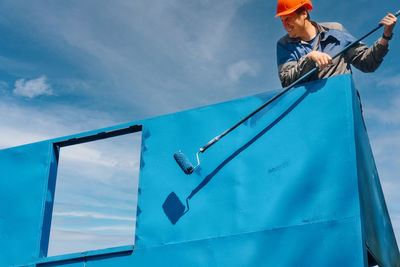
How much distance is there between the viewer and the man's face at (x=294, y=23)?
4.98 metres

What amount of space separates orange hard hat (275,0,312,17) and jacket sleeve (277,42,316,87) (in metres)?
0.42

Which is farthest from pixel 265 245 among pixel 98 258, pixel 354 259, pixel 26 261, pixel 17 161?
pixel 17 161

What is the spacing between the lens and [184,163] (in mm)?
4441

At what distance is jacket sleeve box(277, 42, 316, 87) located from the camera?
179 inches

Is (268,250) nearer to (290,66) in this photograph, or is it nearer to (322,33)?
(290,66)

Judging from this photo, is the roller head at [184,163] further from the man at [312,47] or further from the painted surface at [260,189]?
the man at [312,47]

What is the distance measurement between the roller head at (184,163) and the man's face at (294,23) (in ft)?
6.18

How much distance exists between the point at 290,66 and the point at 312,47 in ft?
1.21

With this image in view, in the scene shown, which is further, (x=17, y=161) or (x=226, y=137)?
(x=17, y=161)

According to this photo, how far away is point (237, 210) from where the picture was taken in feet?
13.9

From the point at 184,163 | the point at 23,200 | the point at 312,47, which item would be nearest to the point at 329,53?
the point at 312,47

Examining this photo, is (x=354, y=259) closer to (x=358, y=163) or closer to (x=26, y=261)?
(x=358, y=163)

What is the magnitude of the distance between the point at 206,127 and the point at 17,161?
259 cm

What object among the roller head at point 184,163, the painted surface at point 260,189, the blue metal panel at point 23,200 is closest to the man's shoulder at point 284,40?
the painted surface at point 260,189
